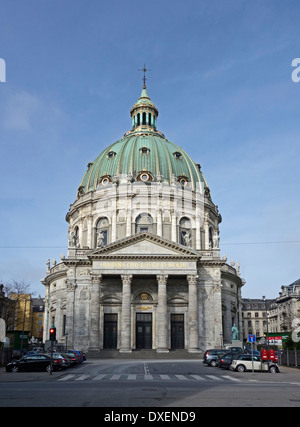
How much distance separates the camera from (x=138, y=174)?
235 ft

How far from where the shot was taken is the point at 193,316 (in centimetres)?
5591

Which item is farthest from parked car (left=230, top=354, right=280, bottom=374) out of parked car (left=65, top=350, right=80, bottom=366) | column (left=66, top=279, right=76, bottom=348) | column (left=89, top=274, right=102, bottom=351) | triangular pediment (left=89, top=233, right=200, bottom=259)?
column (left=66, top=279, right=76, bottom=348)

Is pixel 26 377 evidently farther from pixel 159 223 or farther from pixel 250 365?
pixel 159 223

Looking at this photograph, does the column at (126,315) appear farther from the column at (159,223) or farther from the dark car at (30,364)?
the dark car at (30,364)

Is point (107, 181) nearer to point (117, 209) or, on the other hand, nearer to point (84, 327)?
point (117, 209)

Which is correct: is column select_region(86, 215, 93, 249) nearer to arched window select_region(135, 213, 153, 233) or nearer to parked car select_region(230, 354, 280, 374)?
arched window select_region(135, 213, 153, 233)

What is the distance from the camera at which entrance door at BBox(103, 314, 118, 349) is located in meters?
58.5

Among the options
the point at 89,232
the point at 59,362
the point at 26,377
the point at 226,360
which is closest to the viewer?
the point at 26,377

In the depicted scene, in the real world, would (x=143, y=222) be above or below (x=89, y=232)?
above

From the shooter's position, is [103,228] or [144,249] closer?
[144,249]

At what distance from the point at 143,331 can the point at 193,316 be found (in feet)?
23.7

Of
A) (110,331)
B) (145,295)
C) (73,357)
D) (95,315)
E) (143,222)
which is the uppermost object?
(143,222)

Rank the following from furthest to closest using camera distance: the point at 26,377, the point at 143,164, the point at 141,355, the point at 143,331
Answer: the point at 143,164, the point at 143,331, the point at 141,355, the point at 26,377

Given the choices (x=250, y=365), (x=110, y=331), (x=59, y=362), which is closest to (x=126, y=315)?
(x=110, y=331)
